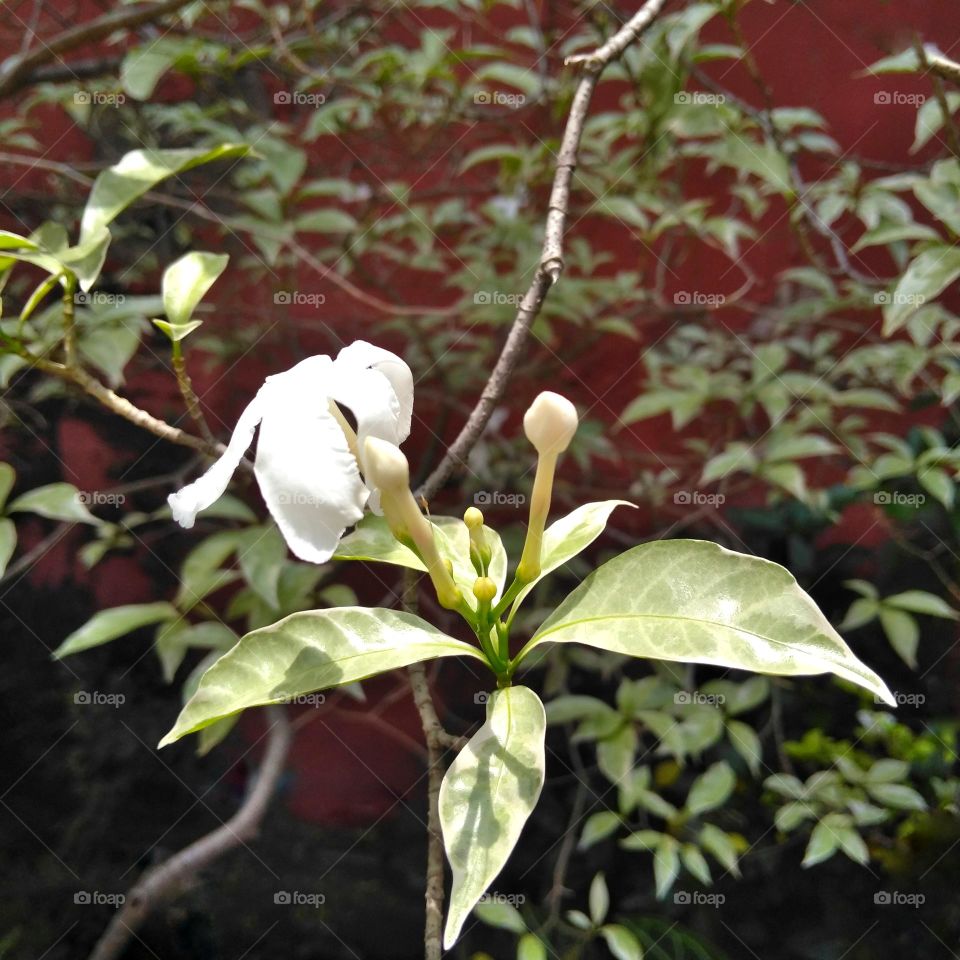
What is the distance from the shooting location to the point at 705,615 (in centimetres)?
46

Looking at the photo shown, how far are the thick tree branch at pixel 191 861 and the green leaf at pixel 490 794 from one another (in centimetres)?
79

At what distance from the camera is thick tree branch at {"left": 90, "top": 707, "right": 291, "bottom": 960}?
3.82 feet

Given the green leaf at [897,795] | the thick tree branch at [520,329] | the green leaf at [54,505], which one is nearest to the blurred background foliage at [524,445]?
the green leaf at [897,795]

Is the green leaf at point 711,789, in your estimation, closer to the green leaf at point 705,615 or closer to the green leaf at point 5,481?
the green leaf at point 705,615

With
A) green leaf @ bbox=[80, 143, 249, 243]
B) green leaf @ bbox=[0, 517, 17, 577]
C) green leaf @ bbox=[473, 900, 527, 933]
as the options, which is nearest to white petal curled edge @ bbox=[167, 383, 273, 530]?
green leaf @ bbox=[80, 143, 249, 243]

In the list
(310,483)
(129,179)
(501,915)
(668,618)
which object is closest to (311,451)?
(310,483)

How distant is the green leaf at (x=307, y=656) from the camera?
458mm

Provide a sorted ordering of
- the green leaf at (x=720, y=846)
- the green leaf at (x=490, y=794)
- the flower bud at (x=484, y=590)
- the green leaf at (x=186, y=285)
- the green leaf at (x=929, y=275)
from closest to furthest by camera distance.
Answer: the green leaf at (x=490, y=794) < the flower bud at (x=484, y=590) < the green leaf at (x=186, y=285) < the green leaf at (x=929, y=275) < the green leaf at (x=720, y=846)

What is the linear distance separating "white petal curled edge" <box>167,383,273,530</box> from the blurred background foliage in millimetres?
573

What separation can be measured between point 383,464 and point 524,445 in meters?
0.99

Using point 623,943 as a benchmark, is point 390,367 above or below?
above

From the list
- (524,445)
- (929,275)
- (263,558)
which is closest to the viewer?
(929,275)

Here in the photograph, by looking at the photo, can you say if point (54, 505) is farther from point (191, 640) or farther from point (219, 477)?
point (219, 477)

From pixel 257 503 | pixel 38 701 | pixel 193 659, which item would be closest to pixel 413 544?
pixel 257 503
